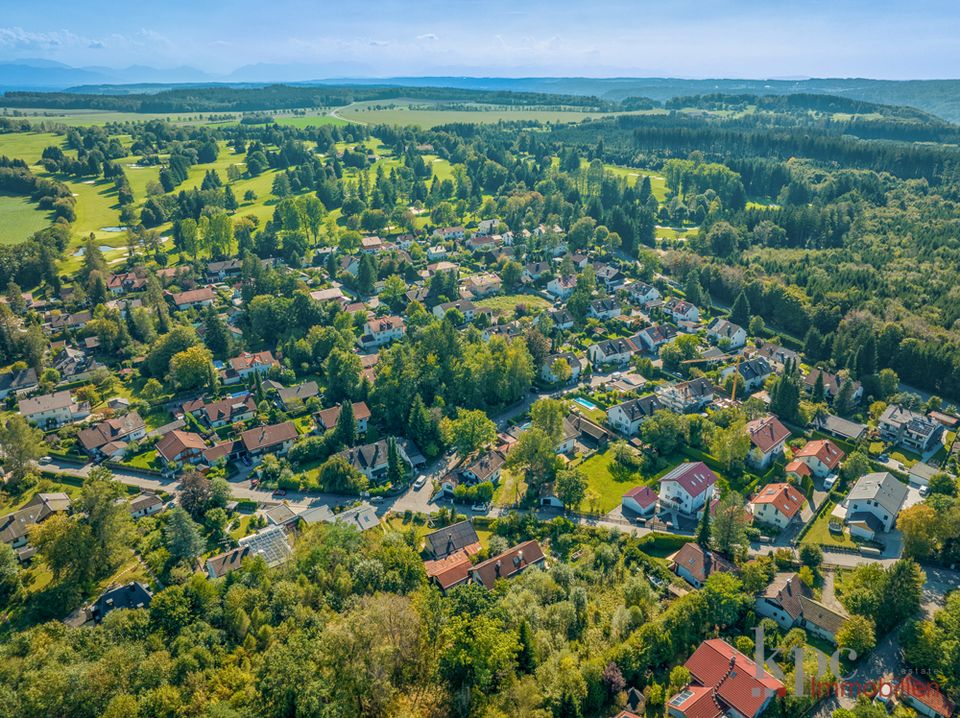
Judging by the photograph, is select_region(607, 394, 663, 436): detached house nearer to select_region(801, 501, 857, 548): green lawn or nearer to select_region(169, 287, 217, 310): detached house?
select_region(801, 501, 857, 548): green lawn

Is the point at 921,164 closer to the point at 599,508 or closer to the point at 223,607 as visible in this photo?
the point at 599,508

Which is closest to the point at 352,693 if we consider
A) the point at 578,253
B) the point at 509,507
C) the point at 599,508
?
the point at 509,507

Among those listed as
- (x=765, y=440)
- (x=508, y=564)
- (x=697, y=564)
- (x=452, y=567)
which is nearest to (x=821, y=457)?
(x=765, y=440)

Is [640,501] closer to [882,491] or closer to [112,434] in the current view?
[882,491]

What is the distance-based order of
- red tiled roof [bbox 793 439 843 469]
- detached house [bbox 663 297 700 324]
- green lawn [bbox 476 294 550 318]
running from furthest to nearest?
green lawn [bbox 476 294 550 318]
detached house [bbox 663 297 700 324]
red tiled roof [bbox 793 439 843 469]

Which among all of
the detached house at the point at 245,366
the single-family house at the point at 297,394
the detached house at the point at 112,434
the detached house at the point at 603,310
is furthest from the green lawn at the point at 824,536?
the detached house at the point at 112,434

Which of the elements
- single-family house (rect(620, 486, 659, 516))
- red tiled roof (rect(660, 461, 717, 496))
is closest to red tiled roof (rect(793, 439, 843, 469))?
red tiled roof (rect(660, 461, 717, 496))
